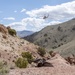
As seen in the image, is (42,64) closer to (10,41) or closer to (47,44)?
(10,41)

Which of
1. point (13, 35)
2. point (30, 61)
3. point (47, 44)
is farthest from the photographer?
point (47, 44)

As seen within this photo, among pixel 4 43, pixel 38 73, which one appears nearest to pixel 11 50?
pixel 4 43

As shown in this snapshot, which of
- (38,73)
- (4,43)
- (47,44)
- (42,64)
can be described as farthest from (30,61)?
(47,44)

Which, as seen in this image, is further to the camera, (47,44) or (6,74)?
(47,44)

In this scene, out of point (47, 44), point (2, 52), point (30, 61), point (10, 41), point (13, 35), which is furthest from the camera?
point (47, 44)

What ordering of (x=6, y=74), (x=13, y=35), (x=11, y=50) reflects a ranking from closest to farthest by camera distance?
(x=6, y=74)
(x=11, y=50)
(x=13, y=35)

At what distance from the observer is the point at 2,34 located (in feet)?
171

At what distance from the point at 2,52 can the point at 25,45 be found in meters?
9.44

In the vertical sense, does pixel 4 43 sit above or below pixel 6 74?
above

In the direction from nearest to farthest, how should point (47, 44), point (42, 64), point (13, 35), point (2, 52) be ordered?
point (42, 64) < point (2, 52) < point (13, 35) < point (47, 44)

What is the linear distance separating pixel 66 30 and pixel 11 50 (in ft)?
402

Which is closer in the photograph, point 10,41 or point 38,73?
point 38,73

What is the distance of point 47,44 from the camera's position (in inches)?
6344

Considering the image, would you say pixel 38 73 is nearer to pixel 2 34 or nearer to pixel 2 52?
pixel 2 52
